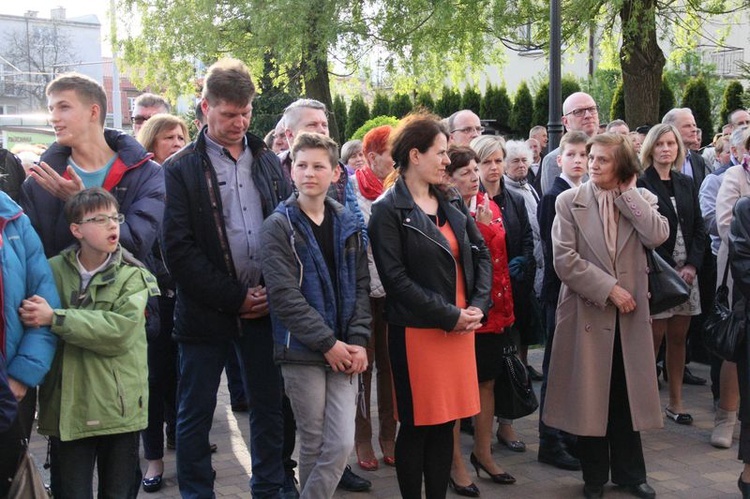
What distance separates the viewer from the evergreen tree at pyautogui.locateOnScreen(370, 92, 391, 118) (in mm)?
26844

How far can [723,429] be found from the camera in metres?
6.32

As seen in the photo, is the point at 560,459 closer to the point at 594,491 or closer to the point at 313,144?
the point at 594,491

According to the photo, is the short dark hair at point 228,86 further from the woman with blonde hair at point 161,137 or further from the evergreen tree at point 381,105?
the evergreen tree at point 381,105

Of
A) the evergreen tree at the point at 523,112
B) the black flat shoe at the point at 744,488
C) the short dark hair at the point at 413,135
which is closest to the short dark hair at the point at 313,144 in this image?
the short dark hair at the point at 413,135

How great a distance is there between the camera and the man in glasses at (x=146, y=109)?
711cm

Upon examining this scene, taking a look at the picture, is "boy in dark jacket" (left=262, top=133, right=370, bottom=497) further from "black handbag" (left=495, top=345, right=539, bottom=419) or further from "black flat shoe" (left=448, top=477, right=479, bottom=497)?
"black handbag" (left=495, top=345, right=539, bottom=419)

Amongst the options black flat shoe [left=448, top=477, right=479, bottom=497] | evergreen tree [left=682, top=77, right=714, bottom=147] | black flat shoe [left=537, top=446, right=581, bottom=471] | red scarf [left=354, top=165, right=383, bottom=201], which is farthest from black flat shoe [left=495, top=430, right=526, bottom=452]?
evergreen tree [left=682, top=77, right=714, bottom=147]

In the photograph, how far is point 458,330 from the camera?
15.3 ft

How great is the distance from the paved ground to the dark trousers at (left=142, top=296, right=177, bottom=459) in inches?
10.6

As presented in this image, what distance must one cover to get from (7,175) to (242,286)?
1.26 m

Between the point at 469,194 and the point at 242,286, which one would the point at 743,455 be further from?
the point at 242,286

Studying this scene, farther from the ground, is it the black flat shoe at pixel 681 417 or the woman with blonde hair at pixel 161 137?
the woman with blonde hair at pixel 161 137

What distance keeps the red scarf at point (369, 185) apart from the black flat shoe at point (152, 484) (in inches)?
87.7

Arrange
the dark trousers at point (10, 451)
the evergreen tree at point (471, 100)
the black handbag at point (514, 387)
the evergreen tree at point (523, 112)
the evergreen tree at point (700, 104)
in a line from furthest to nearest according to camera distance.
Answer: the evergreen tree at point (471, 100) < the evergreen tree at point (523, 112) < the evergreen tree at point (700, 104) < the black handbag at point (514, 387) < the dark trousers at point (10, 451)
